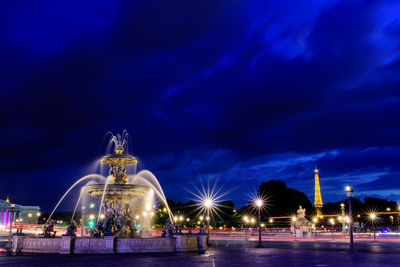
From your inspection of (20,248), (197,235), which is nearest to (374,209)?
(197,235)

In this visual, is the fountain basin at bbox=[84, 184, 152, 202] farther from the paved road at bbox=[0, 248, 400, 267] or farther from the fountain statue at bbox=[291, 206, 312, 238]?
the fountain statue at bbox=[291, 206, 312, 238]

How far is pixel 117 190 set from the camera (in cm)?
2300

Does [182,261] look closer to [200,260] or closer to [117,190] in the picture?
[200,260]

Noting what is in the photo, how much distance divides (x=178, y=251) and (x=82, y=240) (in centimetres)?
518

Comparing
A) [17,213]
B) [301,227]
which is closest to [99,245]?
[301,227]

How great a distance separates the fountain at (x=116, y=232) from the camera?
18359 millimetres

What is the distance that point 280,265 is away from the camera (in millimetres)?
14156

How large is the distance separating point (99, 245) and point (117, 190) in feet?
16.7

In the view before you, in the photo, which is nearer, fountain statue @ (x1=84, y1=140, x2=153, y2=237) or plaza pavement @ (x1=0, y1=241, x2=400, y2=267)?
plaza pavement @ (x1=0, y1=241, x2=400, y2=267)

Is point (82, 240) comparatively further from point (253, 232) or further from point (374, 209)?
point (374, 209)

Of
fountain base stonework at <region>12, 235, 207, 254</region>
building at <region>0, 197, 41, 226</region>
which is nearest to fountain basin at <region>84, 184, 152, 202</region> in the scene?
fountain base stonework at <region>12, 235, 207, 254</region>

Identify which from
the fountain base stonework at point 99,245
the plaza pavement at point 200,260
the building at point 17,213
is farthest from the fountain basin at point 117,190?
the building at point 17,213

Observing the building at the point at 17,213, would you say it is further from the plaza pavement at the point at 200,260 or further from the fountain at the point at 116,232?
the plaza pavement at the point at 200,260

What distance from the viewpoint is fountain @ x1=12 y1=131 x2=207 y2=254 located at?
18359 mm
